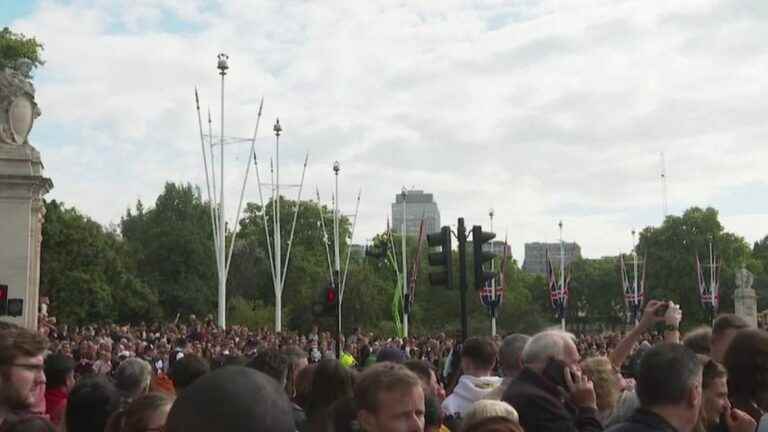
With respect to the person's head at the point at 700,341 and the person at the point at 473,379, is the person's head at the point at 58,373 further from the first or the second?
the person's head at the point at 700,341

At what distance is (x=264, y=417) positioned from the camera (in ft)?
7.01

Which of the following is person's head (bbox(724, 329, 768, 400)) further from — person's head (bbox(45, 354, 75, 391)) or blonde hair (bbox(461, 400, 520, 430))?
person's head (bbox(45, 354, 75, 391))

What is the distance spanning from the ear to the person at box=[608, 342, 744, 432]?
1150mm

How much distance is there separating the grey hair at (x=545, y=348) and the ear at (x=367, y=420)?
5.35ft

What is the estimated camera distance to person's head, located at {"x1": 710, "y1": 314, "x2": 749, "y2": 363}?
257 inches

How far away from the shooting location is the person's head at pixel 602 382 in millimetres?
6770

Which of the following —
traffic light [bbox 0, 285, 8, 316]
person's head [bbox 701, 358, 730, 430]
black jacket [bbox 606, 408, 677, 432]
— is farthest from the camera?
traffic light [bbox 0, 285, 8, 316]

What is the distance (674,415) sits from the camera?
15.0 feet

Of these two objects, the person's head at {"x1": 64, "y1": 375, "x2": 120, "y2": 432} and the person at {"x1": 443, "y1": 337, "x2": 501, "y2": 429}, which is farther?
the person at {"x1": 443, "y1": 337, "x2": 501, "y2": 429}

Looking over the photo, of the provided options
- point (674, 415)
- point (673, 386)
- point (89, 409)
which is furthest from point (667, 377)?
point (89, 409)

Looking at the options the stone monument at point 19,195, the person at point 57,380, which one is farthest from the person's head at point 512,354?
the stone monument at point 19,195

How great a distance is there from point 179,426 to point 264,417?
8.0 inches

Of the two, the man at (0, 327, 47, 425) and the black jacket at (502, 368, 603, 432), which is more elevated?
the man at (0, 327, 47, 425)

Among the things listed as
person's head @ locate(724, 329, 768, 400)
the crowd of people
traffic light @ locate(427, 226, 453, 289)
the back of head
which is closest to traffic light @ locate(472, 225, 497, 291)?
traffic light @ locate(427, 226, 453, 289)
